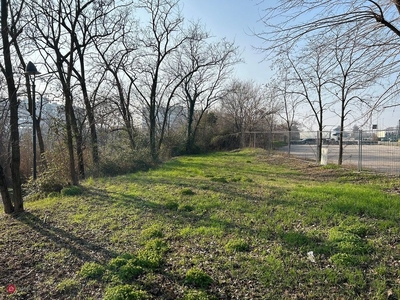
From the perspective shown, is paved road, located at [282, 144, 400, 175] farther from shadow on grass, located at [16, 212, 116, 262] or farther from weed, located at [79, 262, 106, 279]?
weed, located at [79, 262, 106, 279]

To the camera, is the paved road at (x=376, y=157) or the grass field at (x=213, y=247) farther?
the paved road at (x=376, y=157)

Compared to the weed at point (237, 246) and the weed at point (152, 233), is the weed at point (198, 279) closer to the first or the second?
the weed at point (237, 246)

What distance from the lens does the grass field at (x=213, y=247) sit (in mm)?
2854

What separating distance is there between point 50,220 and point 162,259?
3567mm

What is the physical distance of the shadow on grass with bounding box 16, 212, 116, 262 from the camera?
390cm

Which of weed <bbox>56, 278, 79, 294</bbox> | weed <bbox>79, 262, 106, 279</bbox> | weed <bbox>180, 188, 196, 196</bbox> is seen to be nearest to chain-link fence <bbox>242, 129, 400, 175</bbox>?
weed <bbox>180, 188, 196, 196</bbox>

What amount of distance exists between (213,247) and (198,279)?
849mm

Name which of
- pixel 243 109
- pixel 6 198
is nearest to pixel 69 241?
pixel 6 198

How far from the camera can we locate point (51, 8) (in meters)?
9.71

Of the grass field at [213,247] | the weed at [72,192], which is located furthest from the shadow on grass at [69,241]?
the weed at [72,192]

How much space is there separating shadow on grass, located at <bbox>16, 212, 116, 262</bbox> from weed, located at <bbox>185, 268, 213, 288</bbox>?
1.37 m

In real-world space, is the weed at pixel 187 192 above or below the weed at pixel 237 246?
above

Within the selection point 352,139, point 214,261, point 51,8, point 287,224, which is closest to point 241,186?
point 287,224

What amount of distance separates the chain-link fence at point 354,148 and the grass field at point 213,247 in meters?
2.92
